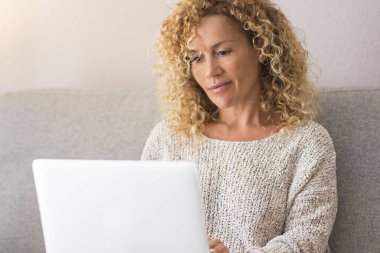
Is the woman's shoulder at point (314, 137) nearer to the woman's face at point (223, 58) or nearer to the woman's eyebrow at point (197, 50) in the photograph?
the woman's face at point (223, 58)

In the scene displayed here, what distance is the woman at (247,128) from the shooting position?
141cm

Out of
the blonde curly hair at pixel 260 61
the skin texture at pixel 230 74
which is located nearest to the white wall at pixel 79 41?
the blonde curly hair at pixel 260 61

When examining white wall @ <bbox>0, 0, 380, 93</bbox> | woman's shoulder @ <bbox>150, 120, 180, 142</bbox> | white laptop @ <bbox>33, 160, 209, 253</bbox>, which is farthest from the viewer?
white wall @ <bbox>0, 0, 380, 93</bbox>

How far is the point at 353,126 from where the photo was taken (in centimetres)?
153

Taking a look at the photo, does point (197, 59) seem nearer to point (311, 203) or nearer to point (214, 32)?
point (214, 32)

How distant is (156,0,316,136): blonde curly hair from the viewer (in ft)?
4.99

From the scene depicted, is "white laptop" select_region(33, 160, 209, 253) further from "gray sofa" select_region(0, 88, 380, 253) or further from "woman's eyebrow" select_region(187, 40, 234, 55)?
"gray sofa" select_region(0, 88, 380, 253)

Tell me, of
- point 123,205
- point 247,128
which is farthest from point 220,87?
point 123,205

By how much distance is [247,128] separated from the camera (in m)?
1.56

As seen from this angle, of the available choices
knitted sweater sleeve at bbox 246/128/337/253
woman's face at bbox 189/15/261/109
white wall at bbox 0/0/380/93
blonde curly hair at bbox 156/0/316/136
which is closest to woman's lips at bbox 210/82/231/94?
woman's face at bbox 189/15/261/109

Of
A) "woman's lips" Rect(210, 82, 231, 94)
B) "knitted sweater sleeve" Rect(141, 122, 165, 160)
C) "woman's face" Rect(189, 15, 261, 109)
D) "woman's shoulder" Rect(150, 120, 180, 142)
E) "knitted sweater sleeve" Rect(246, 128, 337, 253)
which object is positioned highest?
"woman's face" Rect(189, 15, 261, 109)

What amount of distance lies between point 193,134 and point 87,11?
75cm

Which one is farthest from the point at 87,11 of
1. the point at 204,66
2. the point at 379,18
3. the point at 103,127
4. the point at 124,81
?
the point at 379,18

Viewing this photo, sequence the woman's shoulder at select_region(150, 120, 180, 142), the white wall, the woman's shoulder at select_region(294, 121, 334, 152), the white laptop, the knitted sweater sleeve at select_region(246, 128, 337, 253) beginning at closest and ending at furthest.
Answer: the white laptop < the knitted sweater sleeve at select_region(246, 128, 337, 253) < the woman's shoulder at select_region(294, 121, 334, 152) < the woman's shoulder at select_region(150, 120, 180, 142) < the white wall
